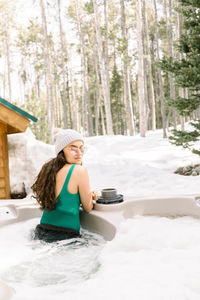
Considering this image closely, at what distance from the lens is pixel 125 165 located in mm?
7637

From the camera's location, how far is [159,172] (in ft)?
A: 21.3

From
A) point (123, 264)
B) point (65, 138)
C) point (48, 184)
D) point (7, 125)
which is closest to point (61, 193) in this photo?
point (48, 184)

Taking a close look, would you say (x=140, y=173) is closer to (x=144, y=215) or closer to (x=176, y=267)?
(x=144, y=215)

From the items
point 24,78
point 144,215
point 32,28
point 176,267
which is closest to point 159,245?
point 176,267

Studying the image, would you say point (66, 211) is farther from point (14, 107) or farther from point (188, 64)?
point (188, 64)

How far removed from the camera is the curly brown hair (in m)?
2.29

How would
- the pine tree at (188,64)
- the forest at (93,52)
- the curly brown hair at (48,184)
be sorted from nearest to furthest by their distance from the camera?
the curly brown hair at (48,184), the pine tree at (188,64), the forest at (93,52)

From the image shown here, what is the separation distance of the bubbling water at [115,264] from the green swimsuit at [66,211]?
16 centimetres

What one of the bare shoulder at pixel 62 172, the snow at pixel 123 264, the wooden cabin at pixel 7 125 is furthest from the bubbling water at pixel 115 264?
the wooden cabin at pixel 7 125

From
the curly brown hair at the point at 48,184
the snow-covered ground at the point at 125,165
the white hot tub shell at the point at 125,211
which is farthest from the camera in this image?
the snow-covered ground at the point at 125,165

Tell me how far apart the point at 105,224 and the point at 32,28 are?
70.4ft

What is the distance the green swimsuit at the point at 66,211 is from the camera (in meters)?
2.32

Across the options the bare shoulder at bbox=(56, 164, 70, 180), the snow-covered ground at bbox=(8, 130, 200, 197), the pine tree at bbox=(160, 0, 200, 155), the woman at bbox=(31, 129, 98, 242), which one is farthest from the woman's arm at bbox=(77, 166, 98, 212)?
the pine tree at bbox=(160, 0, 200, 155)

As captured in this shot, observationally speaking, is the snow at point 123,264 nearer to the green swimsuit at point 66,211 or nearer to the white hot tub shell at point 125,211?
the white hot tub shell at point 125,211
